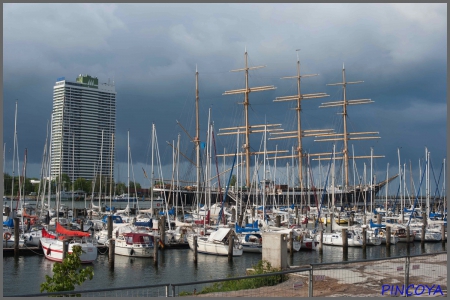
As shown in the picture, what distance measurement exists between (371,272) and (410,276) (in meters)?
1.20

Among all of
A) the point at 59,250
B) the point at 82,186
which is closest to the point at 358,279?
the point at 59,250

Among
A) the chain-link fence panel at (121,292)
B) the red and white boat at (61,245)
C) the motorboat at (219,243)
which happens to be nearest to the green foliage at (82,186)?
the red and white boat at (61,245)

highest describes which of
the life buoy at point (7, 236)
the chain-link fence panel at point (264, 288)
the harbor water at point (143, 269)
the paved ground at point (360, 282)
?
the paved ground at point (360, 282)

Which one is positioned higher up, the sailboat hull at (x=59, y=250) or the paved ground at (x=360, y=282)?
the paved ground at (x=360, y=282)

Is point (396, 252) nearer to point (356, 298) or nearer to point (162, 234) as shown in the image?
point (162, 234)

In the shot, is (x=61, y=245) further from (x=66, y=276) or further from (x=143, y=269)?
(x=66, y=276)

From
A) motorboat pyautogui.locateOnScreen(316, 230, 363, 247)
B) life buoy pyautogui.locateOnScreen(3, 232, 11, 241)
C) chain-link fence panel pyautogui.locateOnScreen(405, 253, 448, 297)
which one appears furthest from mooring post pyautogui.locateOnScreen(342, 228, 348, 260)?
life buoy pyautogui.locateOnScreen(3, 232, 11, 241)

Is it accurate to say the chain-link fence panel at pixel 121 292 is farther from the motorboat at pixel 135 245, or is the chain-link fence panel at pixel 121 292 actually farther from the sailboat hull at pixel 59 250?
the motorboat at pixel 135 245

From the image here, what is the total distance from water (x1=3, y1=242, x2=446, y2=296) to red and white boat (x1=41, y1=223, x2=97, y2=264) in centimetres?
61

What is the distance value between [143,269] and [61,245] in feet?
22.0

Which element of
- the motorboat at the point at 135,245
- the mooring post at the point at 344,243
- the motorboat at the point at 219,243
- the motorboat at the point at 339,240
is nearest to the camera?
the motorboat at the point at 135,245

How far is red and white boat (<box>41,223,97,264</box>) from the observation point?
1470 inches

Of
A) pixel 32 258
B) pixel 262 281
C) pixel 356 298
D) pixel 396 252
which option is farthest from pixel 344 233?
pixel 356 298

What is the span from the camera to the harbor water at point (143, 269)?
31.8m
